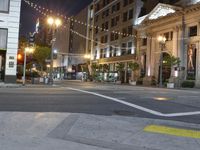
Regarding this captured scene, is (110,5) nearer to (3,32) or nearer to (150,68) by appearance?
(150,68)

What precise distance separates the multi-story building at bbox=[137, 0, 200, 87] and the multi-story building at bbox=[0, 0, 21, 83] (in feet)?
87.0

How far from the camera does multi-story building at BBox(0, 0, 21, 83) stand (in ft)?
115

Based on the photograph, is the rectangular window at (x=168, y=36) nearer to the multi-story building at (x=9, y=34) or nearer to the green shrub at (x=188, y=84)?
the green shrub at (x=188, y=84)

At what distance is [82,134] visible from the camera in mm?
8820

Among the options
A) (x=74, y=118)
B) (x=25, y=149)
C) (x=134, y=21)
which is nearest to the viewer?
(x=25, y=149)

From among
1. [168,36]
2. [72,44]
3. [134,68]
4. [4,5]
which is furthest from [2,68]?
[72,44]

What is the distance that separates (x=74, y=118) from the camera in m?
10.9

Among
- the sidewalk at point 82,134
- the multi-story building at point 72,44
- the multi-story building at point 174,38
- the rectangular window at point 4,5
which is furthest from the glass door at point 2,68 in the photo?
the multi-story building at point 72,44

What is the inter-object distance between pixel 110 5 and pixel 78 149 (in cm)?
8230

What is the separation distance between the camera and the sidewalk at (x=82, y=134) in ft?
25.1

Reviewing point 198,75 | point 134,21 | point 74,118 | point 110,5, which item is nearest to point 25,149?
point 74,118

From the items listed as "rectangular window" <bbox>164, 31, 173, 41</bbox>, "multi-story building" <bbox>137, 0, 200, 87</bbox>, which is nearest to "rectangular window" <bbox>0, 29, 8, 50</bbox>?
"multi-story building" <bbox>137, 0, 200, 87</bbox>

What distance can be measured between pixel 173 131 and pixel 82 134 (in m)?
2.59

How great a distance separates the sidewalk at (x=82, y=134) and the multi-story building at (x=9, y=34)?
24397 millimetres
